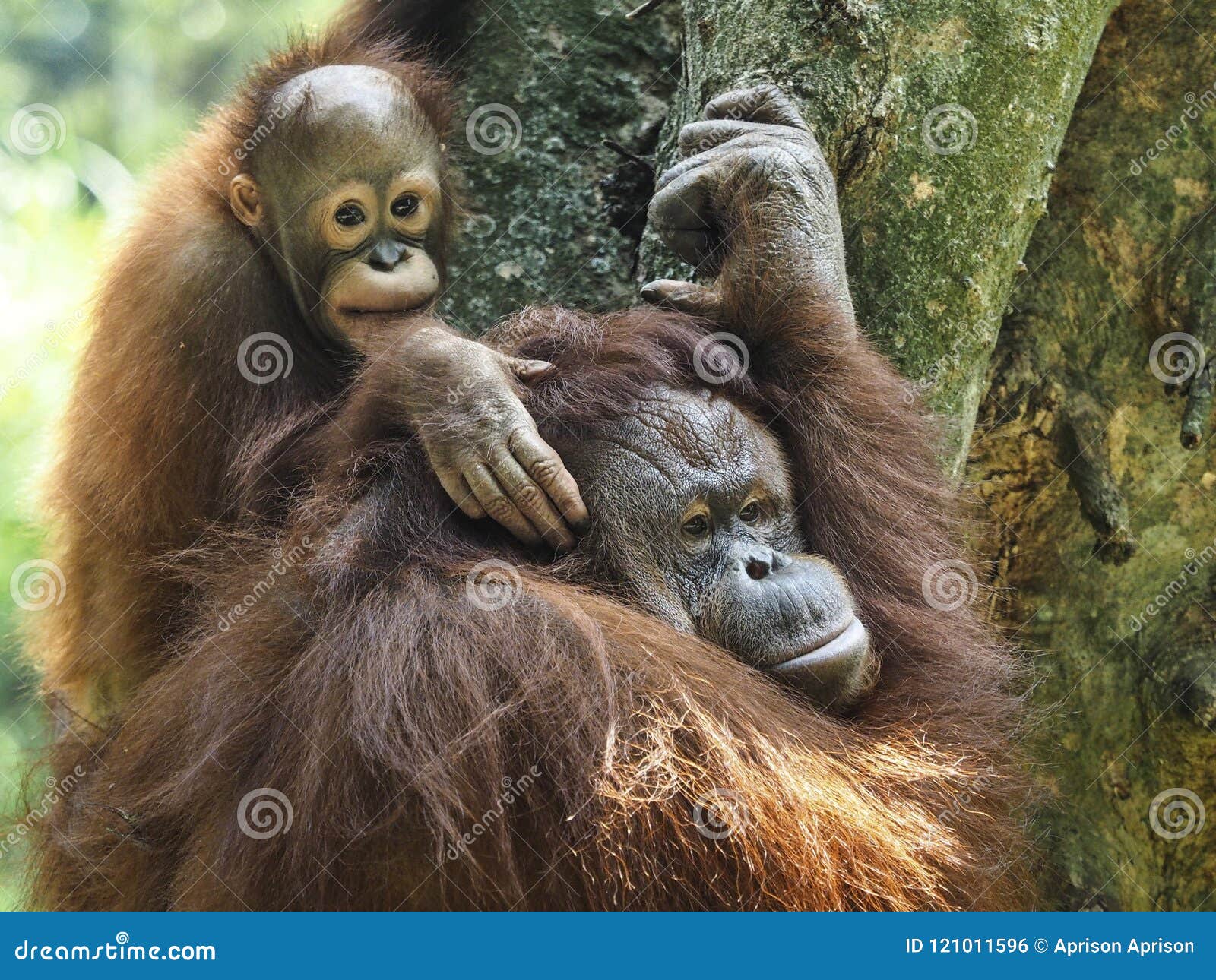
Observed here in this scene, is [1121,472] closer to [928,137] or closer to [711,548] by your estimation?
[928,137]

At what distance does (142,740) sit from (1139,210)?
203cm

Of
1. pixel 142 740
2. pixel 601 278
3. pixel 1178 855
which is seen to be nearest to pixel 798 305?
pixel 601 278

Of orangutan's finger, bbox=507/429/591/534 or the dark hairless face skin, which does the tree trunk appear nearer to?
the dark hairless face skin

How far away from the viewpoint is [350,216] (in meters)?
2.32

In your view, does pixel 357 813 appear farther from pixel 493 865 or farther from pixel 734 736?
pixel 734 736

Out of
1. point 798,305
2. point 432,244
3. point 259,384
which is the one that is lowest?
point 259,384

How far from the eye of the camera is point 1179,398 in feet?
7.88

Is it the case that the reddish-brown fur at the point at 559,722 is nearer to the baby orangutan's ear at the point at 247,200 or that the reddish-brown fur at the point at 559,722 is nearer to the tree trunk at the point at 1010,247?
the tree trunk at the point at 1010,247

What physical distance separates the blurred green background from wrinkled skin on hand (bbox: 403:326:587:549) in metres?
1.16

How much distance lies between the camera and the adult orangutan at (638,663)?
1454 mm

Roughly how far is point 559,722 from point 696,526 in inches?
13.6

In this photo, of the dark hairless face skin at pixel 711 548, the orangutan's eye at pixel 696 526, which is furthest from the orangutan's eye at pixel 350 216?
the orangutan's eye at pixel 696 526

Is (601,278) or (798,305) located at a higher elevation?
(798,305)

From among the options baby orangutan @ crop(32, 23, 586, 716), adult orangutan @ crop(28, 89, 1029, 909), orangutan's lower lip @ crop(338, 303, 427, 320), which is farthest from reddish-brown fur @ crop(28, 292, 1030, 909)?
orangutan's lower lip @ crop(338, 303, 427, 320)
